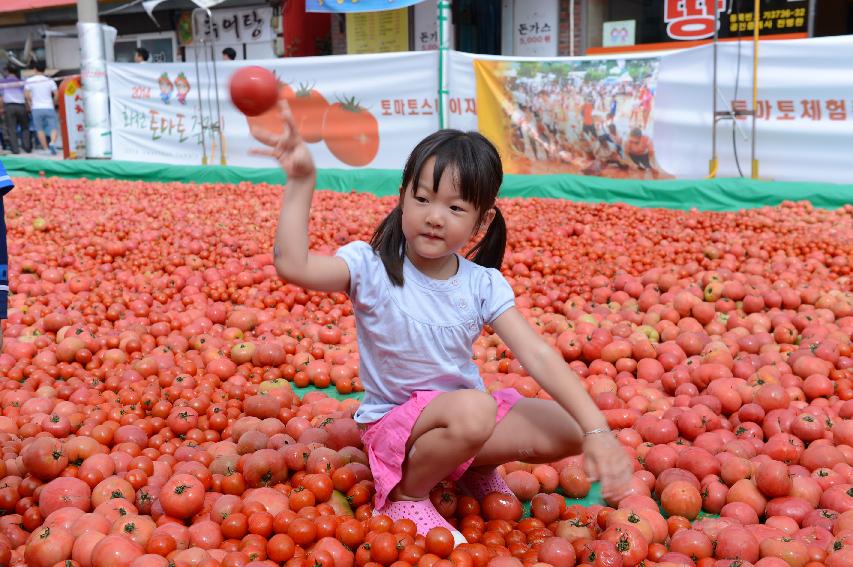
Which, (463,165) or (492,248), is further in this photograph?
→ (492,248)

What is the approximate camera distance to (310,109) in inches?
480

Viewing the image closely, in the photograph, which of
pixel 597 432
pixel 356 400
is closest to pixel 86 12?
pixel 356 400

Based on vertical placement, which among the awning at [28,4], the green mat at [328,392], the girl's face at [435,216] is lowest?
the green mat at [328,392]

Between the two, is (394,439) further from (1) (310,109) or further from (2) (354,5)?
(2) (354,5)

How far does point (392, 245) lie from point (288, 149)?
594mm

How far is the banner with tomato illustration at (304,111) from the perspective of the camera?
11.6 metres

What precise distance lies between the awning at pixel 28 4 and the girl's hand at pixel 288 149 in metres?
23.2

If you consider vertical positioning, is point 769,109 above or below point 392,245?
above

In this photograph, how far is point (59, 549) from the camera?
2426 millimetres

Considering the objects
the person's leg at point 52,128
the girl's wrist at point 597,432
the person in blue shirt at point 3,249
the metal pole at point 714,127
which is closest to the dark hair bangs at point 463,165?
the girl's wrist at point 597,432

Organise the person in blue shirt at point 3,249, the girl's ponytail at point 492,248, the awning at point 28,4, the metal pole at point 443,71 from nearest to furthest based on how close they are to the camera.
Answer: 1. the person in blue shirt at point 3,249
2. the girl's ponytail at point 492,248
3. the metal pole at point 443,71
4. the awning at point 28,4

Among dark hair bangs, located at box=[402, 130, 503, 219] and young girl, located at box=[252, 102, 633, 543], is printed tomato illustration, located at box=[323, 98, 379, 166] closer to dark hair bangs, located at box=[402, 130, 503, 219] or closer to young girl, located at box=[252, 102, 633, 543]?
young girl, located at box=[252, 102, 633, 543]

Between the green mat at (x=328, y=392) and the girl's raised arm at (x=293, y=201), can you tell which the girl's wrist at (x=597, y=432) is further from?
the green mat at (x=328, y=392)

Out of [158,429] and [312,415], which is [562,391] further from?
[158,429]
